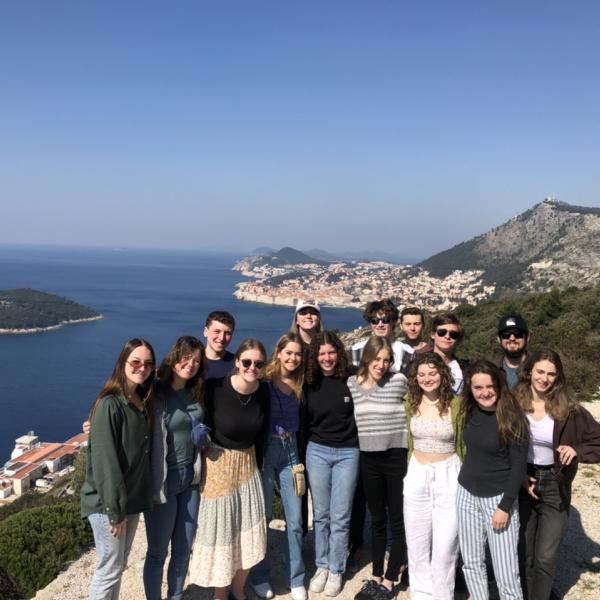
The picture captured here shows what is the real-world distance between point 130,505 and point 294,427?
87cm

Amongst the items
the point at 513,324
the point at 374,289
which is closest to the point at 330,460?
the point at 513,324

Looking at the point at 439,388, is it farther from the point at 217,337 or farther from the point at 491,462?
the point at 217,337

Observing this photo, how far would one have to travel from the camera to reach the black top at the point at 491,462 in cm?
216

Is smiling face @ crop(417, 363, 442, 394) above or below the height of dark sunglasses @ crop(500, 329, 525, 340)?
below

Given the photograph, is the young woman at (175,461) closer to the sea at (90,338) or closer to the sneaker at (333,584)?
the sneaker at (333,584)

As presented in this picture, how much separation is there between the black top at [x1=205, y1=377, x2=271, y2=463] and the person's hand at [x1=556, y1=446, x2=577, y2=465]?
1423 millimetres

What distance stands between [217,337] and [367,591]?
63.6 inches

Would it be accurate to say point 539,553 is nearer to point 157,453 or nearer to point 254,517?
point 254,517

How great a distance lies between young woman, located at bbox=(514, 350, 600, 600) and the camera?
87.9 inches

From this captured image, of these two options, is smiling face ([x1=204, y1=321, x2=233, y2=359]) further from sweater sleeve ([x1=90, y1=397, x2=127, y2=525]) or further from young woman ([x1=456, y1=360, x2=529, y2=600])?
young woman ([x1=456, y1=360, x2=529, y2=600])

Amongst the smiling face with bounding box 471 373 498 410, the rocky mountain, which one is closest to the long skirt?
the smiling face with bounding box 471 373 498 410

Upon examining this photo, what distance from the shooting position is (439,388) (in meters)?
2.37

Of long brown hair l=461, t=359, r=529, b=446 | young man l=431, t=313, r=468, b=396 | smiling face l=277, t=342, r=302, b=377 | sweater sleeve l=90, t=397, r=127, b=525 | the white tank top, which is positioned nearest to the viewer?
sweater sleeve l=90, t=397, r=127, b=525

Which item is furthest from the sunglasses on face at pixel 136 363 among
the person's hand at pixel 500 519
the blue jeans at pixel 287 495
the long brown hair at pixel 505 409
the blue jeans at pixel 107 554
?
the person's hand at pixel 500 519
